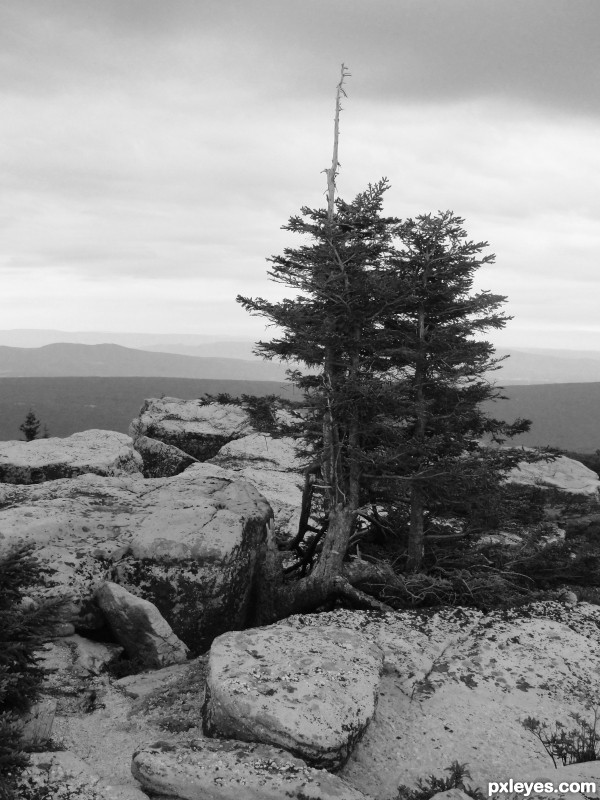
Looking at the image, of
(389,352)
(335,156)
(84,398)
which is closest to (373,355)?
(389,352)

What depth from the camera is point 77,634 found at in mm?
11195

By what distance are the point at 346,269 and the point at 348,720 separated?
832cm

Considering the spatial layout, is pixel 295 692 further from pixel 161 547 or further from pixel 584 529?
pixel 584 529

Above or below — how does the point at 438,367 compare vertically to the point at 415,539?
above

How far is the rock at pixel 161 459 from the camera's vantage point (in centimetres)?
2573

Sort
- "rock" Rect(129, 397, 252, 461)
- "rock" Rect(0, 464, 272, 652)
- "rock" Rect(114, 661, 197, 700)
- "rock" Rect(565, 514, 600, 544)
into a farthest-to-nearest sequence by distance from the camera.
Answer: "rock" Rect(129, 397, 252, 461) < "rock" Rect(565, 514, 600, 544) < "rock" Rect(0, 464, 272, 652) < "rock" Rect(114, 661, 197, 700)

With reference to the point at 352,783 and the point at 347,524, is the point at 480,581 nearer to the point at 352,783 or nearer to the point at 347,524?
the point at 347,524

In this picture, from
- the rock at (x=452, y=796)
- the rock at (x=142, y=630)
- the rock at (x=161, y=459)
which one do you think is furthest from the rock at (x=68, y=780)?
the rock at (x=161, y=459)

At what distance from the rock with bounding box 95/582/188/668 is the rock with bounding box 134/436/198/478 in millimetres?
14644

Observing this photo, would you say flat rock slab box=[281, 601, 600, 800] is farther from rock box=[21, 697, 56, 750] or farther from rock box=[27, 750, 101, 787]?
rock box=[21, 697, 56, 750]

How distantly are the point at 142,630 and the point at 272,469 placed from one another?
47.4 ft

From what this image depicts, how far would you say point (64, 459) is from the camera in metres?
20.3

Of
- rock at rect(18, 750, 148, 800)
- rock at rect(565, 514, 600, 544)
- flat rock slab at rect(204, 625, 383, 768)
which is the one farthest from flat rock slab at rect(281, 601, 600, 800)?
rock at rect(565, 514, 600, 544)

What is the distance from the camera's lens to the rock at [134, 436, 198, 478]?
25734mm
